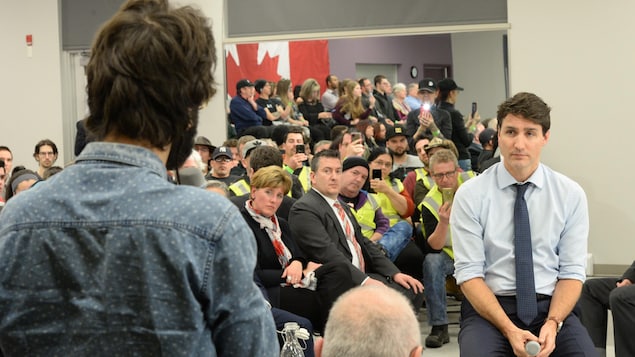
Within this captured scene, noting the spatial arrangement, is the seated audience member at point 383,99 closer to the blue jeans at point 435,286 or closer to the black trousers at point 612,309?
the blue jeans at point 435,286

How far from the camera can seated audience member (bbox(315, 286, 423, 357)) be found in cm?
167

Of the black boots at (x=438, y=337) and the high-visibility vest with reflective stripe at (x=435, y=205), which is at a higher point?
the high-visibility vest with reflective stripe at (x=435, y=205)

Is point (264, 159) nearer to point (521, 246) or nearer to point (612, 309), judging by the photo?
point (612, 309)

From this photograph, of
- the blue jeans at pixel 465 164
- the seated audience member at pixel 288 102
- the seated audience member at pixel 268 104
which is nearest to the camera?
the blue jeans at pixel 465 164

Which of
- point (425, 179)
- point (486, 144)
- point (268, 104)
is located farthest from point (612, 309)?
point (268, 104)

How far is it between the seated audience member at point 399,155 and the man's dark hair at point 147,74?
589 cm

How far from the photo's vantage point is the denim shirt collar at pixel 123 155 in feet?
3.97

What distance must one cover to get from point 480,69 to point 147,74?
22.8ft

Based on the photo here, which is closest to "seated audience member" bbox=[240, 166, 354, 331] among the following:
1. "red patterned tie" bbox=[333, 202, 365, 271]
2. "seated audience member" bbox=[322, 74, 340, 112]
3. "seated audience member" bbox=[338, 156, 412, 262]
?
"red patterned tie" bbox=[333, 202, 365, 271]

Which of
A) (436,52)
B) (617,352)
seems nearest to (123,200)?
(617,352)

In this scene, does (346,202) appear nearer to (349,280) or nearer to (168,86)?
(349,280)

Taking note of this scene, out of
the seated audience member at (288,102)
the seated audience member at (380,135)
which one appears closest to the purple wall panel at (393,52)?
the seated audience member at (288,102)

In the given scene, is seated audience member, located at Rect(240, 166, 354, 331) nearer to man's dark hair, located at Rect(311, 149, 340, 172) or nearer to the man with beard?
man's dark hair, located at Rect(311, 149, 340, 172)

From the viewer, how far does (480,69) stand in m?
7.85
